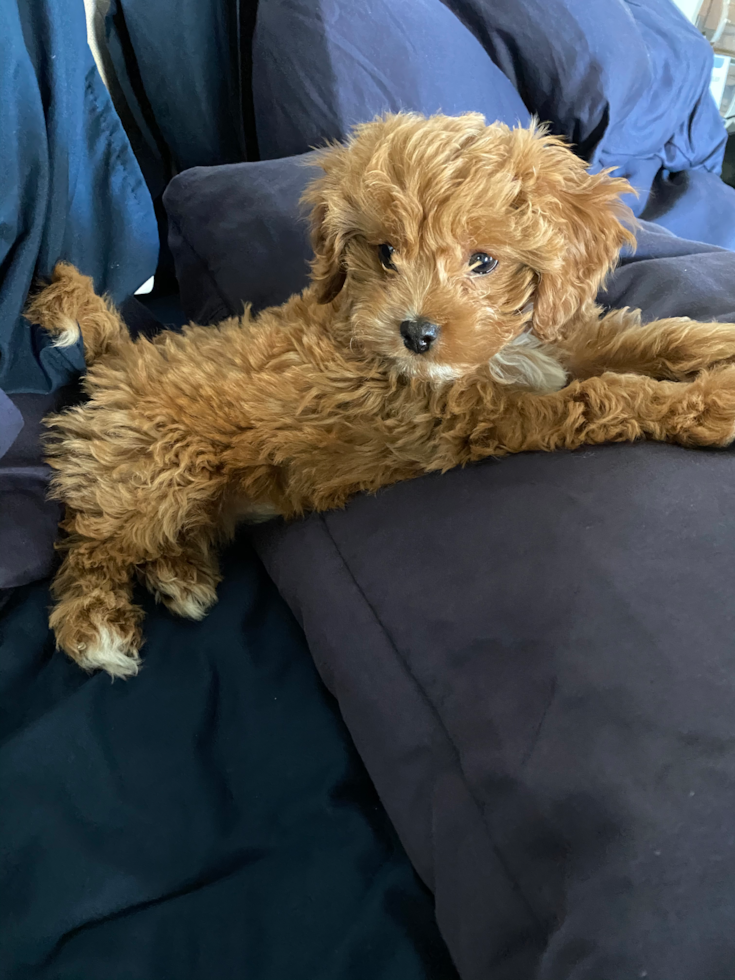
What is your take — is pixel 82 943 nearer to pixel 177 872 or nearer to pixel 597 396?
pixel 177 872

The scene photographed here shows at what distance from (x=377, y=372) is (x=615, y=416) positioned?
53cm

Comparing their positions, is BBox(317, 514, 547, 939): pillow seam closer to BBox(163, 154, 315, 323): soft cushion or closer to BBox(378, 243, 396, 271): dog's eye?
BBox(378, 243, 396, 271): dog's eye

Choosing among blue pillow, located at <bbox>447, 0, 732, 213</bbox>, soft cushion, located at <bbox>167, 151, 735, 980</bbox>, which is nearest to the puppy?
soft cushion, located at <bbox>167, 151, 735, 980</bbox>

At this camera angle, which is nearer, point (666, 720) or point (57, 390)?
point (666, 720)

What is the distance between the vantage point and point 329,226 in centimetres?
147

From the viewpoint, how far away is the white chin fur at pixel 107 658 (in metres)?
1.31

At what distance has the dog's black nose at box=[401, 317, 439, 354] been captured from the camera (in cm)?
131

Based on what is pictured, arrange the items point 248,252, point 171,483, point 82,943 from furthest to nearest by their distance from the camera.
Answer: point 248,252, point 171,483, point 82,943

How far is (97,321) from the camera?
157 cm

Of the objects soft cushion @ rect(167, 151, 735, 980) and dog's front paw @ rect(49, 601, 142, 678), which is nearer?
soft cushion @ rect(167, 151, 735, 980)

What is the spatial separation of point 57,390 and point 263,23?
1.38 meters

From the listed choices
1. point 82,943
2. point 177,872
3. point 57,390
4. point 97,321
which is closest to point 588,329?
point 97,321

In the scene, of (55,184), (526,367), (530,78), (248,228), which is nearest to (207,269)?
(248,228)

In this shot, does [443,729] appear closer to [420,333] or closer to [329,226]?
[420,333]
